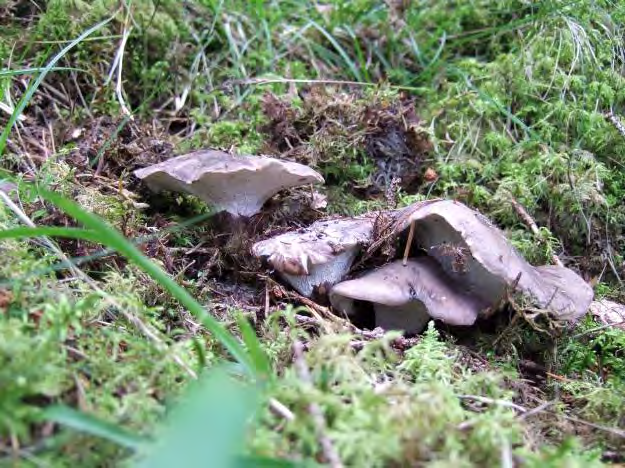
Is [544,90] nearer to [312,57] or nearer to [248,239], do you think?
[312,57]

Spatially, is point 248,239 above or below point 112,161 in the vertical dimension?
below

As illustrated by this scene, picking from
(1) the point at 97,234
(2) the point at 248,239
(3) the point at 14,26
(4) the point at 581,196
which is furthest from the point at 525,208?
(3) the point at 14,26

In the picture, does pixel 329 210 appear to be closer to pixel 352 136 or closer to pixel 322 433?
pixel 352 136

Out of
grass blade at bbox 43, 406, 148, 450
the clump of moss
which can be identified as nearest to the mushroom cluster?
the clump of moss

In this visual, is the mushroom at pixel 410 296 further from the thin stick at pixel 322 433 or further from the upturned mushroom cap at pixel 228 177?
the thin stick at pixel 322 433

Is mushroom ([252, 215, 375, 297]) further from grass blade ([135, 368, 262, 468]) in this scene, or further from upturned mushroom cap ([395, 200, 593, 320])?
grass blade ([135, 368, 262, 468])

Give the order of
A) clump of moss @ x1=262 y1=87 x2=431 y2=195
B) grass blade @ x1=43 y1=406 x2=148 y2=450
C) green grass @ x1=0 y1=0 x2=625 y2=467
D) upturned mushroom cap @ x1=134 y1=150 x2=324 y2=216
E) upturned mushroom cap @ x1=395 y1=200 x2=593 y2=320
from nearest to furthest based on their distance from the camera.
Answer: grass blade @ x1=43 y1=406 x2=148 y2=450
green grass @ x1=0 y1=0 x2=625 y2=467
upturned mushroom cap @ x1=395 y1=200 x2=593 y2=320
upturned mushroom cap @ x1=134 y1=150 x2=324 y2=216
clump of moss @ x1=262 y1=87 x2=431 y2=195

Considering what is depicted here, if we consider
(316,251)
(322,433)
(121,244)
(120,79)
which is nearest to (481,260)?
(316,251)

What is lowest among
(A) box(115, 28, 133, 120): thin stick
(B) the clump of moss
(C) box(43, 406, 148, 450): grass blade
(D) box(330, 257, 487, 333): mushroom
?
(D) box(330, 257, 487, 333): mushroom
